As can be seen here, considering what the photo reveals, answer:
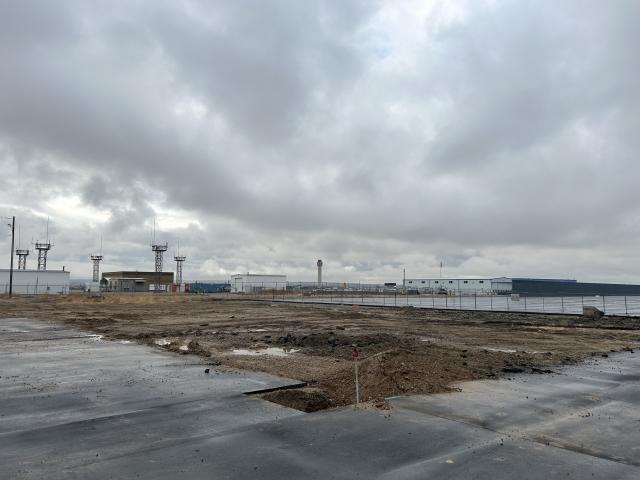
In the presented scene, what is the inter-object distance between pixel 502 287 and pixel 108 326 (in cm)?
11567

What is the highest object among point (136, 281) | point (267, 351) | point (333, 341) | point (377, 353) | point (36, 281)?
point (136, 281)

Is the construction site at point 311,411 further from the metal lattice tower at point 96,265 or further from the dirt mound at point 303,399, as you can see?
the metal lattice tower at point 96,265

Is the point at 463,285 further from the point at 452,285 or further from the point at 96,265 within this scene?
the point at 96,265

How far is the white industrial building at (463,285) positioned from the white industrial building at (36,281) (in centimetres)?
7443

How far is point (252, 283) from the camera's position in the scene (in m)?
114

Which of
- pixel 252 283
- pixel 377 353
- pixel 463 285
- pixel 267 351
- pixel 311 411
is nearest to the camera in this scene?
pixel 311 411

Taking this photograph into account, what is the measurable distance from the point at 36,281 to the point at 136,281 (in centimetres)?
3059

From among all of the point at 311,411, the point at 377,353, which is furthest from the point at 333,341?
the point at 311,411

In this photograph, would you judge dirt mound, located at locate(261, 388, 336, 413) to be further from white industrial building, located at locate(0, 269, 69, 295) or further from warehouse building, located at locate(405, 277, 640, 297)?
warehouse building, located at locate(405, 277, 640, 297)

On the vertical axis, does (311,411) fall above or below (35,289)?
below

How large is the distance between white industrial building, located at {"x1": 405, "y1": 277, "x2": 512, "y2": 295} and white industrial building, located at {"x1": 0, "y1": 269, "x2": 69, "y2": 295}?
74427 millimetres

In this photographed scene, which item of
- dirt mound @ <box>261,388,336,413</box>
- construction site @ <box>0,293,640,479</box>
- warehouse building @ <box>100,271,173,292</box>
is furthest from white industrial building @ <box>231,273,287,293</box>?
dirt mound @ <box>261,388,336,413</box>

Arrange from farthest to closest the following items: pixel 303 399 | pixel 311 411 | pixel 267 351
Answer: pixel 267 351 → pixel 303 399 → pixel 311 411

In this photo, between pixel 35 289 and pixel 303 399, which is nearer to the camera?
pixel 303 399
